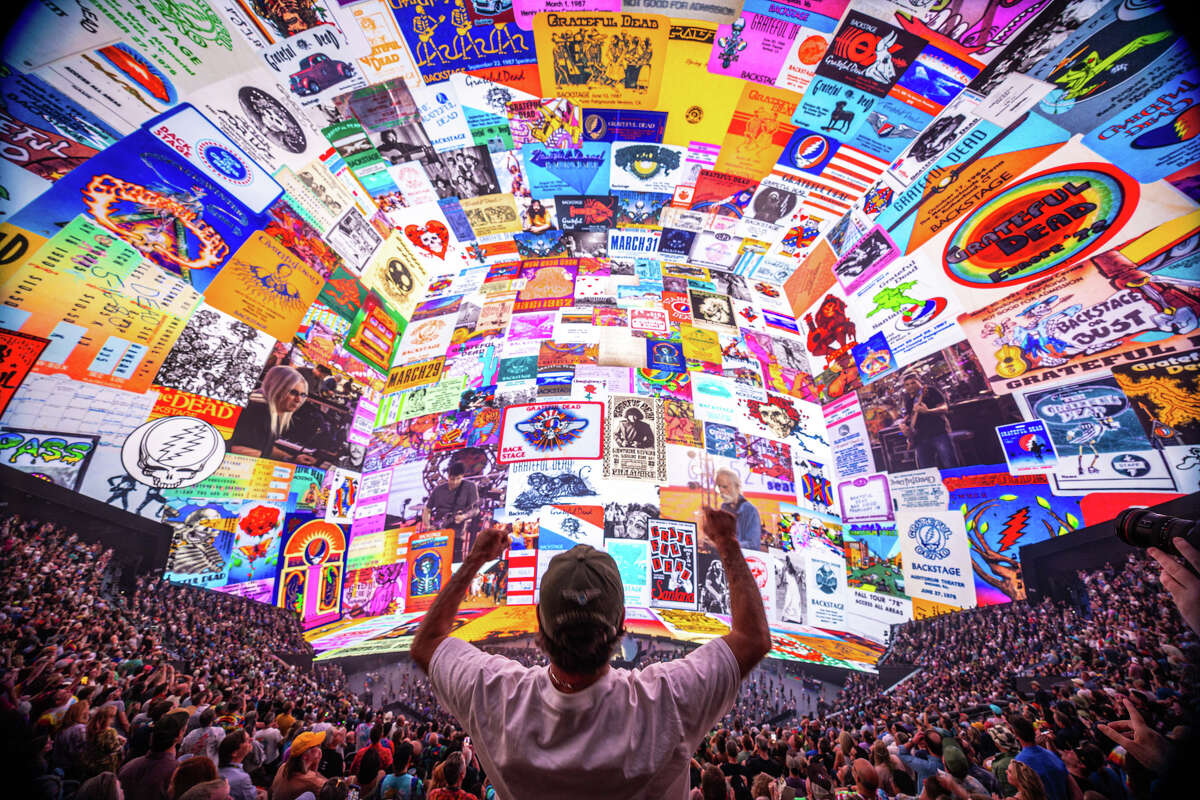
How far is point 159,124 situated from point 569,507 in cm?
541

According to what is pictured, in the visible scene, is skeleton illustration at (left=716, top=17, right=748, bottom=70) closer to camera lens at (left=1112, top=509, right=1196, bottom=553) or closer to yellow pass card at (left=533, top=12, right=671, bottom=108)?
yellow pass card at (left=533, top=12, right=671, bottom=108)

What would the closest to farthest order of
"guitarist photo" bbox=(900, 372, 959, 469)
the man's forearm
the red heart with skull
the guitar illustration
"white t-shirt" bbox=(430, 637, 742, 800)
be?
"white t-shirt" bbox=(430, 637, 742, 800) < the man's forearm < the guitar illustration < "guitarist photo" bbox=(900, 372, 959, 469) < the red heart with skull

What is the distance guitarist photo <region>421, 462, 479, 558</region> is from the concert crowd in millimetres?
1594

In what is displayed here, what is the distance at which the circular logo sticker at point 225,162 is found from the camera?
4.11m

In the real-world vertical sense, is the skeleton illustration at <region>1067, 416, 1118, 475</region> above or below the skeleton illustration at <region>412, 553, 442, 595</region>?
above

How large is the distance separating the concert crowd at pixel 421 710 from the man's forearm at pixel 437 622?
4.02 ft

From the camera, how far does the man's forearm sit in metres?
1.15

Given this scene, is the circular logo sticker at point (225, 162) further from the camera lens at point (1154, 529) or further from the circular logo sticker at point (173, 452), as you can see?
the camera lens at point (1154, 529)

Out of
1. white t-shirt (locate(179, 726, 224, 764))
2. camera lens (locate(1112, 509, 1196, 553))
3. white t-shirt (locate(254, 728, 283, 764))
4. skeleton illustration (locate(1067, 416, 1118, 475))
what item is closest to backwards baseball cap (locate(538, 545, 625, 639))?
camera lens (locate(1112, 509, 1196, 553))

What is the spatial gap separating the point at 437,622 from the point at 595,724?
0.53m

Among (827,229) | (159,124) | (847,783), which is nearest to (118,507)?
(159,124)

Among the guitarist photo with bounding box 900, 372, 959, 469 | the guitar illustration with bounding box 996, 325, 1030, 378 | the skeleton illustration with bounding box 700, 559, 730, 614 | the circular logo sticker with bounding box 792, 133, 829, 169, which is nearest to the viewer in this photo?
the guitar illustration with bounding box 996, 325, 1030, 378

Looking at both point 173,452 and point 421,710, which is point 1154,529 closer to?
point 421,710

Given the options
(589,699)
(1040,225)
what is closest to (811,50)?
(1040,225)
